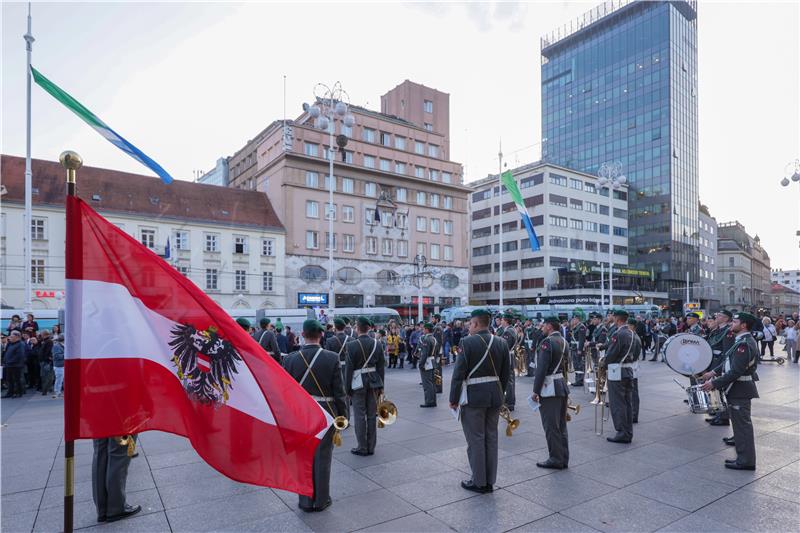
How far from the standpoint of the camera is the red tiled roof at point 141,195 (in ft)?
128

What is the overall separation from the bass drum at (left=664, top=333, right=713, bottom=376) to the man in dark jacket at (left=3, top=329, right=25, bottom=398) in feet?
54.8

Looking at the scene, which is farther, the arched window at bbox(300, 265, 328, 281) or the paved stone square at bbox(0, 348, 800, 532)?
the arched window at bbox(300, 265, 328, 281)

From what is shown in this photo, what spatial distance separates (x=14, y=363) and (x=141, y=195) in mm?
33603

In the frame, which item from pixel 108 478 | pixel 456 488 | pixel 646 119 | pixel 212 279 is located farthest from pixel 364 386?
pixel 646 119

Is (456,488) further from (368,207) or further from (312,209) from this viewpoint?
(368,207)

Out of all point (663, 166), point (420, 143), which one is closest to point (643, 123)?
point (663, 166)

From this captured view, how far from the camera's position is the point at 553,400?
272 inches

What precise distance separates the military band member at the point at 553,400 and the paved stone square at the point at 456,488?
0.26m

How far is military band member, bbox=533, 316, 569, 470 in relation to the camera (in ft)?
22.0

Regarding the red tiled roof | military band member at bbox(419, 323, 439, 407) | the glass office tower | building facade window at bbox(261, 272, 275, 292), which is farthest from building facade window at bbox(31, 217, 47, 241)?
the glass office tower

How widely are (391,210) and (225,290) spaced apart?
1964cm

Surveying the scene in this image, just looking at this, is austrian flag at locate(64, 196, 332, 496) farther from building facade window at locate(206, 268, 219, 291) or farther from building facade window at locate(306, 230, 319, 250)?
building facade window at locate(306, 230, 319, 250)

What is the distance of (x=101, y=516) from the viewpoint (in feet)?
16.8

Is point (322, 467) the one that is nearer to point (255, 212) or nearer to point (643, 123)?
point (255, 212)
